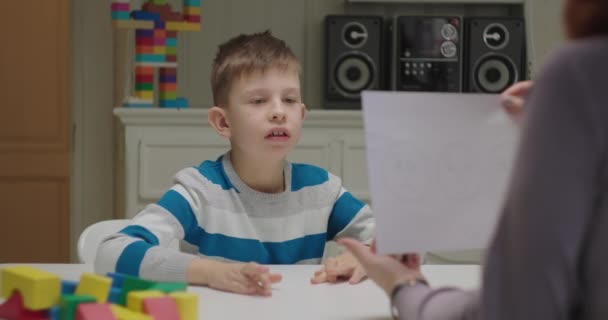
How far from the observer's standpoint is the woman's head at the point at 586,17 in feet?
1.87

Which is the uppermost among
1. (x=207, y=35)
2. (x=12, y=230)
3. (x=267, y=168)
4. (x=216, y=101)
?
(x=207, y=35)

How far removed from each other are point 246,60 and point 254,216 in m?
0.29

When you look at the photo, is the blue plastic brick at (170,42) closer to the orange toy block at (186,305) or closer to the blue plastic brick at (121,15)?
the blue plastic brick at (121,15)

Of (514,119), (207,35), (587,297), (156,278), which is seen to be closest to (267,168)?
(156,278)

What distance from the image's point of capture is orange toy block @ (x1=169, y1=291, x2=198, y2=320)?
0.98 metres

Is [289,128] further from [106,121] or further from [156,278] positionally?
[106,121]

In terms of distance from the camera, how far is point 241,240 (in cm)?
161

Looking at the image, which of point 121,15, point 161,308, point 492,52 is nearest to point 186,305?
point 161,308

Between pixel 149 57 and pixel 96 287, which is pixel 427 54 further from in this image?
pixel 96 287

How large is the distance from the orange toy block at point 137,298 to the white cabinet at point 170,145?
2241 mm

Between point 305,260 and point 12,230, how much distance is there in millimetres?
2479

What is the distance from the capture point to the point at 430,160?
874 mm

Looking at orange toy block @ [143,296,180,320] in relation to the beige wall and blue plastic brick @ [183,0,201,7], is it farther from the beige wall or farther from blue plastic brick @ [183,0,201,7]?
the beige wall

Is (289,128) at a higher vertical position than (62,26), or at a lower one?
lower
